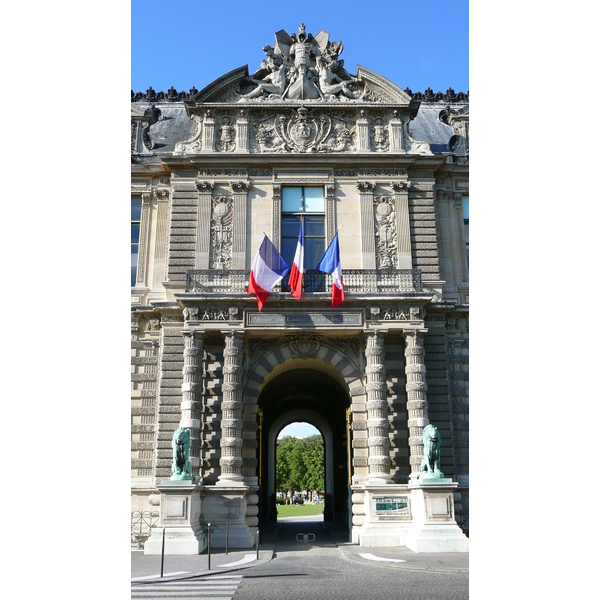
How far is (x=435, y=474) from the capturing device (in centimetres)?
1772

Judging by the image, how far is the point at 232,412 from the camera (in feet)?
62.8

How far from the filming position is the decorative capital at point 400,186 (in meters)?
22.7

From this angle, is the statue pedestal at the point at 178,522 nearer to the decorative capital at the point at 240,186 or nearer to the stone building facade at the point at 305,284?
the stone building facade at the point at 305,284

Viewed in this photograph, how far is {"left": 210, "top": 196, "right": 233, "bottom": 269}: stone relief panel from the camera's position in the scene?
2186 cm

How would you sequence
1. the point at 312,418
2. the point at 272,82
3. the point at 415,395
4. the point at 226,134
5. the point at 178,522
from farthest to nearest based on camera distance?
the point at 312,418 < the point at 272,82 < the point at 226,134 < the point at 415,395 < the point at 178,522

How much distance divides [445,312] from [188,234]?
1006 cm

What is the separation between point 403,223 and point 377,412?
7.43 m

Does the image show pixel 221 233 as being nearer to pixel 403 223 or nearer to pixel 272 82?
pixel 272 82

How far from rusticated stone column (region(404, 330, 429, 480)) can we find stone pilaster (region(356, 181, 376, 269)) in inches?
132

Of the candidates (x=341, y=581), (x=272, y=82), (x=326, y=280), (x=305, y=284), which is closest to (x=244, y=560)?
(x=341, y=581)

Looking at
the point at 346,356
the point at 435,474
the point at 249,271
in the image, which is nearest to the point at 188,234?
the point at 249,271

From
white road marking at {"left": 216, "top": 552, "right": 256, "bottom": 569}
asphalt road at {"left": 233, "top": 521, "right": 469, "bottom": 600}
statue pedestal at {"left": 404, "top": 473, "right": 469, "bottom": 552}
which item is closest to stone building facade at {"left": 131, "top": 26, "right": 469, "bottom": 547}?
statue pedestal at {"left": 404, "top": 473, "right": 469, "bottom": 552}

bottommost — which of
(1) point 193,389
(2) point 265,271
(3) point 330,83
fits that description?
(1) point 193,389

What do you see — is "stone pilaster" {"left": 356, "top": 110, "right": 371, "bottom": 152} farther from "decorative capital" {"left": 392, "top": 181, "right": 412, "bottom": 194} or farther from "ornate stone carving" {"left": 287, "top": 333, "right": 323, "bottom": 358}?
"ornate stone carving" {"left": 287, "top": 333, "right": 323, "bottom": 358}
